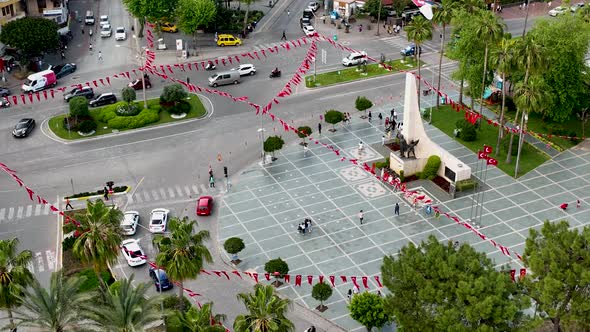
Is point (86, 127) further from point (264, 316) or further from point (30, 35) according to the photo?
point (264, 316)

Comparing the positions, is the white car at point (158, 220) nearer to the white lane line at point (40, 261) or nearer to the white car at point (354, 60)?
the white lane line at point (40, 261)

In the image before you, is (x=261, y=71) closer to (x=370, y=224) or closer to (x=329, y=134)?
(x=329, y=134)

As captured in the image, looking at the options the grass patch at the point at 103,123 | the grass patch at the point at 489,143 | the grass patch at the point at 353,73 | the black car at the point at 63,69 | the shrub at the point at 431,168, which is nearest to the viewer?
the shrub at the point at 431,168

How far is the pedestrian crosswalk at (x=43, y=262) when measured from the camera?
67.5 meters

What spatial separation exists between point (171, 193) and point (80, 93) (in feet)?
96.3

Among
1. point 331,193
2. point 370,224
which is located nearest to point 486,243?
point 370,224

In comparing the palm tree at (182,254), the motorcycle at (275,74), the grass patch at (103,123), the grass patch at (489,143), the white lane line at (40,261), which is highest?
the palm tree at (182,254)

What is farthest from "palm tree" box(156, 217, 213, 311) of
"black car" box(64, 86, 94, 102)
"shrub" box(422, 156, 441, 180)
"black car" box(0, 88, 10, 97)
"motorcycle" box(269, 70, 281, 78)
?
"black car" box(0, 88, 10, 97)

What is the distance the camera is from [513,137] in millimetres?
87188

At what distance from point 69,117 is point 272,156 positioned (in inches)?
1050

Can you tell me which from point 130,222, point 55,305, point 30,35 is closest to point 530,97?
point 130,222

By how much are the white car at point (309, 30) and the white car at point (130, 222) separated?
59904 mm

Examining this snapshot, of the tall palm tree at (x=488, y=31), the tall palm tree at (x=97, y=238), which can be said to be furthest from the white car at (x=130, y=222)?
the tall palm tree at (x=488, y=31)

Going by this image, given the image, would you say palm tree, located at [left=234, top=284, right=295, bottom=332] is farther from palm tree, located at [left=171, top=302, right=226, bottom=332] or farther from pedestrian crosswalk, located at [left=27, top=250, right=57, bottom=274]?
pedestrian crosswalk, located at [left=27, top=250, right=57, bottom=274]
